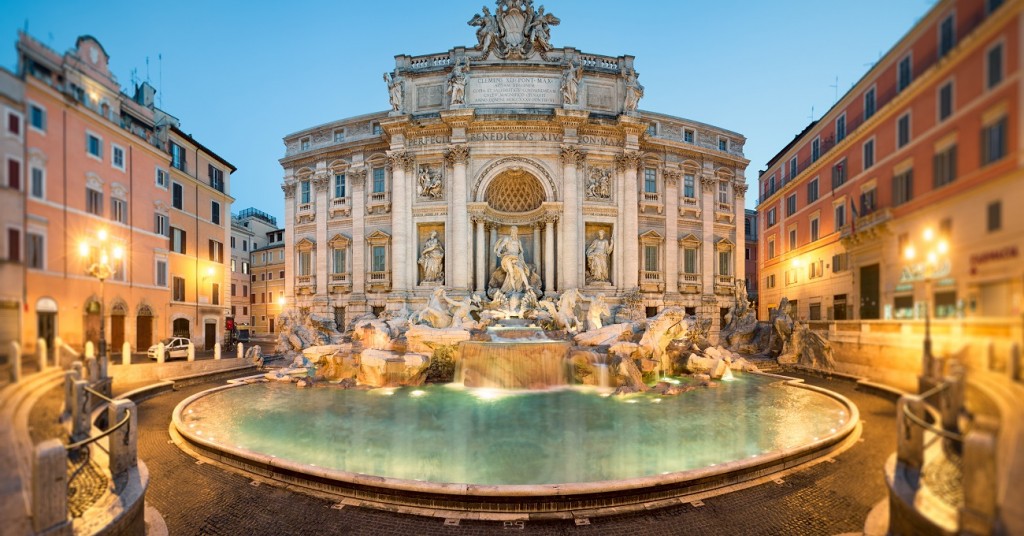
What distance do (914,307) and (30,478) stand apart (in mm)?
6155

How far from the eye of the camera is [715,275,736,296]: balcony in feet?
90.7

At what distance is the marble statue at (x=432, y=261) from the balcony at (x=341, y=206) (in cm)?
668

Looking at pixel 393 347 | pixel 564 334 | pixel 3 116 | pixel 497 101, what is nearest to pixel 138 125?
pixel 3 116

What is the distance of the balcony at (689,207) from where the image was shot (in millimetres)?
26906

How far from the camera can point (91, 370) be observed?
12.1ft

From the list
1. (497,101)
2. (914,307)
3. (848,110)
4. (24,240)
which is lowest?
(914,307)

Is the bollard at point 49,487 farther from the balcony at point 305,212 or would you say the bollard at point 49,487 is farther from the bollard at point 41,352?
the balcony at point 305,212

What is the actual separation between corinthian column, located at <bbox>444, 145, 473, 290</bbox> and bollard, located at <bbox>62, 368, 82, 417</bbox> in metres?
20.4

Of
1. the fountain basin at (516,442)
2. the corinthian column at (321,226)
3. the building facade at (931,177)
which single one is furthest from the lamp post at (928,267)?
the corinthian column at (321,226)

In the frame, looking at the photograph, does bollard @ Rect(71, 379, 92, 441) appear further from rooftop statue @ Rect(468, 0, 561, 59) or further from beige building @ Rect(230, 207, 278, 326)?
rooftop statue @ Rect(468, 0, 561, 59)

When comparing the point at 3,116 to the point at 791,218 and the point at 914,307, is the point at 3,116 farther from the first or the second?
the point at 791,218

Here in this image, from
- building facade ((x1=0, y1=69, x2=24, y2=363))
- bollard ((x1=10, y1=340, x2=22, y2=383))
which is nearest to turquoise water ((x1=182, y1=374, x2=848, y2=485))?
bollard ((x1=10, y1=340, x2=22, y2=383))

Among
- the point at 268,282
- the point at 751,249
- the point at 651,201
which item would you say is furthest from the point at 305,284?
the point at 751,249

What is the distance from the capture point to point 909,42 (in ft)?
9.72
